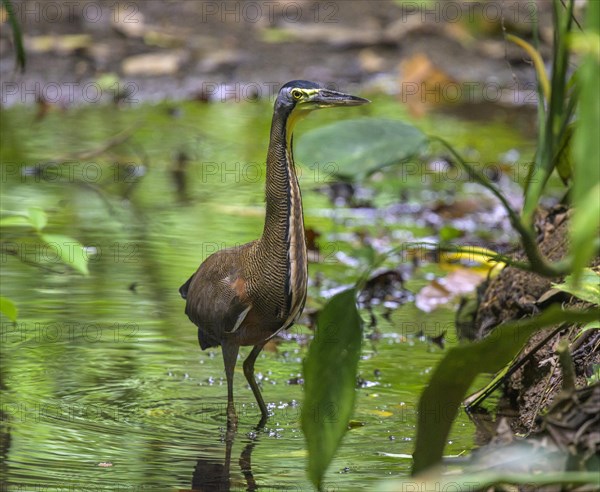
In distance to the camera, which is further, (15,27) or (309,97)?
(309,97)

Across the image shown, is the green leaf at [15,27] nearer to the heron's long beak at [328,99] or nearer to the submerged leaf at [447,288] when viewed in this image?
the heron's long beak at [328,99]

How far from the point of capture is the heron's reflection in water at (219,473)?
395cm

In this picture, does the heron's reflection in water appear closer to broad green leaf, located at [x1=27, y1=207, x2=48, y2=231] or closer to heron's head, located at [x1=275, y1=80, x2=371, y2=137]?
broad green leaf, located at [x1=27, y1=207, x2=48, y2=231]

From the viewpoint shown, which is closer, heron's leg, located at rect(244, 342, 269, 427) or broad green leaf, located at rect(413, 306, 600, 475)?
broad green leaf, located at rect(413, 306, 600, 475)

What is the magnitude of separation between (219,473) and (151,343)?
64.8 inches

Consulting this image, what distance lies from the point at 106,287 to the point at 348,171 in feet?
11.1

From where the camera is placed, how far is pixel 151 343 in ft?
18.5

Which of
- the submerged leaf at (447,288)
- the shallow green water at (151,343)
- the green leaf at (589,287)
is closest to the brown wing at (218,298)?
the shallow green water at (151,343)

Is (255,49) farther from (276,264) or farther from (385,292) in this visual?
(276,264)

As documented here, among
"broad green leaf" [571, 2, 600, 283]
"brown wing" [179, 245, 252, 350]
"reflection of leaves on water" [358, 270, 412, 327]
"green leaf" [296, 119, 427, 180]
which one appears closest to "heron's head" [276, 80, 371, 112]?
"brown wing" [179, 245, 252, 350]

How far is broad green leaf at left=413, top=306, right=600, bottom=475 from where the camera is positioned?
3139 mm

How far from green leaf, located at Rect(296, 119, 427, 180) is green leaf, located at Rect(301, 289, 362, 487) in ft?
1.19

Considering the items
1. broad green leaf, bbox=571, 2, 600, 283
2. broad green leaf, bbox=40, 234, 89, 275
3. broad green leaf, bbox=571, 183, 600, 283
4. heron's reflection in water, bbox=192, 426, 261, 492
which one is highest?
broad green leaf, bbox=571, 2, 600, 283

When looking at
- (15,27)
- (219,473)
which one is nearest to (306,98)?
(15,27)
